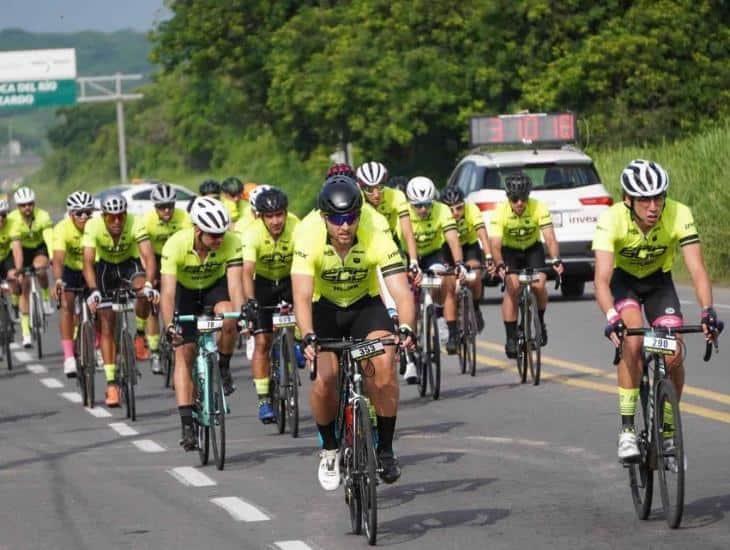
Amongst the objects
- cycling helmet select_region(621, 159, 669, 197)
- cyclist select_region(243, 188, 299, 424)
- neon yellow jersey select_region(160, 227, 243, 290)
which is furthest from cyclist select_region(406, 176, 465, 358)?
cycling helmet select_region(621, 159, 669, 197)

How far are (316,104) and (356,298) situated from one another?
4008 centimetres

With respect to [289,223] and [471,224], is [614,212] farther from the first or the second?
[471,224]

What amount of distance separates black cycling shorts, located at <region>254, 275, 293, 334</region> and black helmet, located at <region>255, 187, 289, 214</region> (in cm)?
71

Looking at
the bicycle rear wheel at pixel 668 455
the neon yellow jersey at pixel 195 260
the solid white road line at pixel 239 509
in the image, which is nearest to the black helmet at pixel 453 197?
the neon yellow jersey at pixel 195 260

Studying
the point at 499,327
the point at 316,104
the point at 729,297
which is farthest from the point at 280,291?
the point at 316,104

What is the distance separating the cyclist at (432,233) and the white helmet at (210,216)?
4548 mm

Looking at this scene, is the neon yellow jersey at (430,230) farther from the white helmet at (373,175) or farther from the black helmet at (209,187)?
the black helmet at (209,187)

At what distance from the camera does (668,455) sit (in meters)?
9.69

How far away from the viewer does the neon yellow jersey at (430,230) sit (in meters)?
18.1

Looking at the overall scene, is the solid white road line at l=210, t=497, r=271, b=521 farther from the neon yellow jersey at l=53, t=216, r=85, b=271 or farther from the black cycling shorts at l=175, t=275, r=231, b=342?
the neon yellow jersey at l=53, t=216, r=85, b=271

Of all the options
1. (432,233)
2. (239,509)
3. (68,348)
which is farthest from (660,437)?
(68,348)

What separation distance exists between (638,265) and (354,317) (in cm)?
150

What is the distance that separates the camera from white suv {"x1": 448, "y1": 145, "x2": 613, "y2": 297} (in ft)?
86.5

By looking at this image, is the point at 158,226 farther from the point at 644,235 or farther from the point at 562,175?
the point at 644,235
